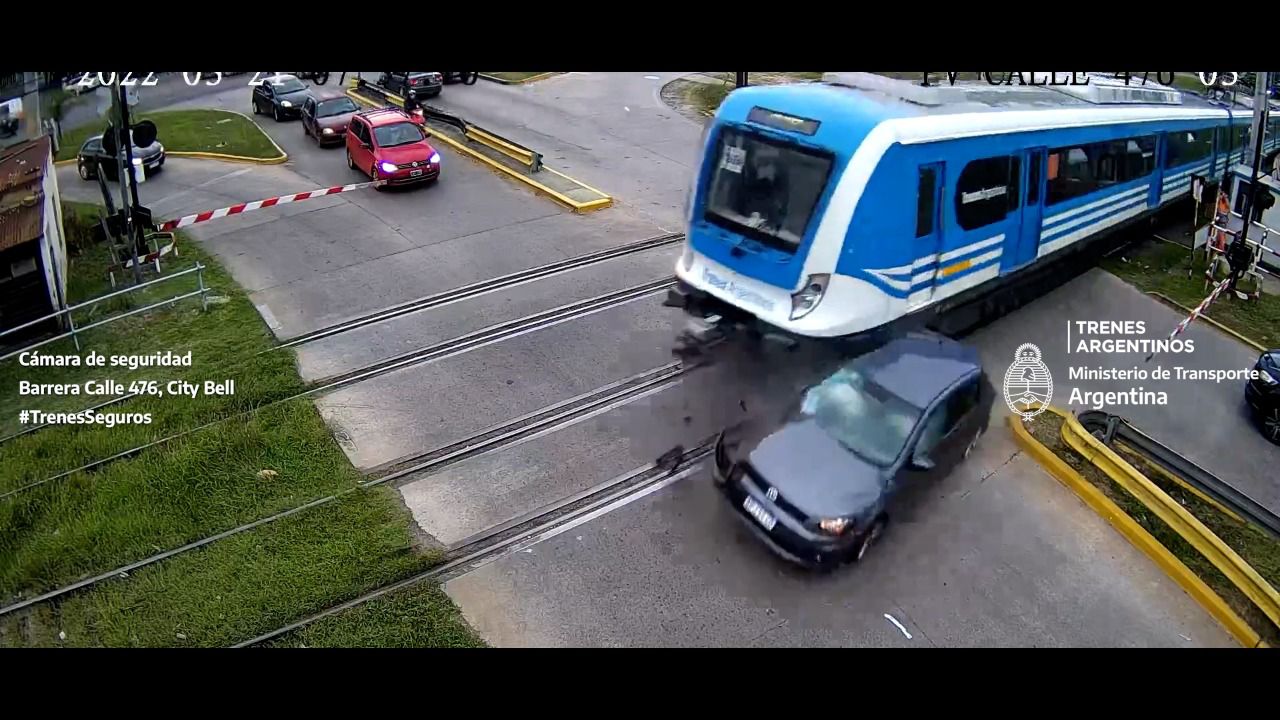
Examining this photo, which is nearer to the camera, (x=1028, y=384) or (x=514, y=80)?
(x=1028, y=384)

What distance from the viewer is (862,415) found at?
336 inches

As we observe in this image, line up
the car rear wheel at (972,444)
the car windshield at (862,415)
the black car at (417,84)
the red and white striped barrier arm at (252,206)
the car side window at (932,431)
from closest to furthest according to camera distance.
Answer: the car windshield at (862,415)
the car side window at (932,431)
the car rear wheel at (972,444)
the red and white striped barrier arm at (252,206)
the black car at (417,84)

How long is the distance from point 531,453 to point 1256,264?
11.7 m

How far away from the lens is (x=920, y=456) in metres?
8.36

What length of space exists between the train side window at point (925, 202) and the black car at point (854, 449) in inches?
53.8

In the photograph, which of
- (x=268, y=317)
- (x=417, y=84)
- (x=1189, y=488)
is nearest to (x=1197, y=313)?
(x=1189, y=488)

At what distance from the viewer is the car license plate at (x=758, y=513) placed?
7.91 meters

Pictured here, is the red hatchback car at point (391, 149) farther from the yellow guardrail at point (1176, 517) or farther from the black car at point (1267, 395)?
the black car at point (1267, 395)

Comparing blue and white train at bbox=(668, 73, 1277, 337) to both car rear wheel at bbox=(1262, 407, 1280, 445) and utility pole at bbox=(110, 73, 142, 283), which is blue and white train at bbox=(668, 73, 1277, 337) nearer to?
car rear wheel at bbox=(1262, 407, 1280, 445)

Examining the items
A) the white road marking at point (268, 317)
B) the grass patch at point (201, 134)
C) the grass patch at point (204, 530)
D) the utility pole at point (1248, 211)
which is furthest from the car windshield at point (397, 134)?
the utility pole at point (1248, 211)

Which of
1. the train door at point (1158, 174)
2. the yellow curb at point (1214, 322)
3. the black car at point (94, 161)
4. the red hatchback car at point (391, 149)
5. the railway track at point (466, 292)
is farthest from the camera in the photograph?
the black car at point (94, 161)

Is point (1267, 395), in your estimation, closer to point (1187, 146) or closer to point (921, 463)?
point (921, 463)

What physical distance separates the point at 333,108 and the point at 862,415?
17314mm
